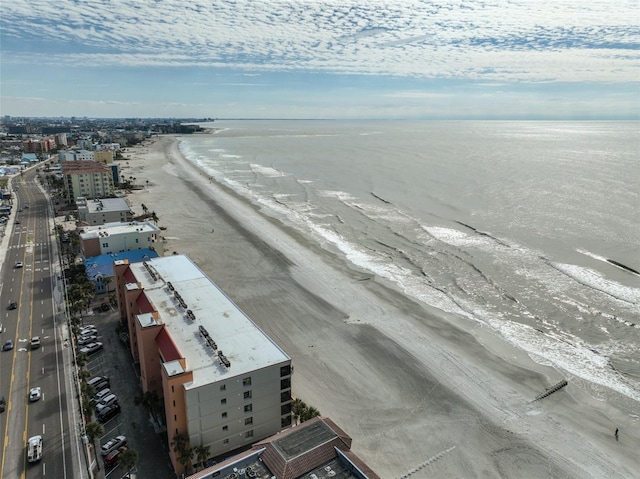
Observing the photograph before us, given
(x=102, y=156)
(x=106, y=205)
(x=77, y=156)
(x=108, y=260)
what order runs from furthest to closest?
(x=102, y=156) < (x=77, y=156) < (x=106, y=205) < (x=108, y=260)

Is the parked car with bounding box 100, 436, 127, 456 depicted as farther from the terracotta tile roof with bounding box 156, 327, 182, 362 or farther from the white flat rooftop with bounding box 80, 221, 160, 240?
the white flat rooftop with bounding box 80, 221, 160, 240

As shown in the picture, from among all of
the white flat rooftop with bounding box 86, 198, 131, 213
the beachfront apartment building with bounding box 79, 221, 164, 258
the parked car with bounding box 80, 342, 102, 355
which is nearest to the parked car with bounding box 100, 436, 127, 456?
the parked car with bounding box 80, 342, 102, 355

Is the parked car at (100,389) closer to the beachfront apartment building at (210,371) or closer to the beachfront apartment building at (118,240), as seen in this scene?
the beachfront apartment building at (210,371)

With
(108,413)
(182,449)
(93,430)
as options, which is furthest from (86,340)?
(182,449)

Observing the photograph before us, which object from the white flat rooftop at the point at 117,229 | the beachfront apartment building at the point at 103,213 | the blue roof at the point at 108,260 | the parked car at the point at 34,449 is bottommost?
the parked car at the point at 34,449

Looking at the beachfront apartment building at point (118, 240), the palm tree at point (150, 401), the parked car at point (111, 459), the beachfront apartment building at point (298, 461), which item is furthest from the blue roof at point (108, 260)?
the beachfront apartment building at point (298, 461)

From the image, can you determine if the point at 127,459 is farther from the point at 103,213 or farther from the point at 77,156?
the point at 77,156
